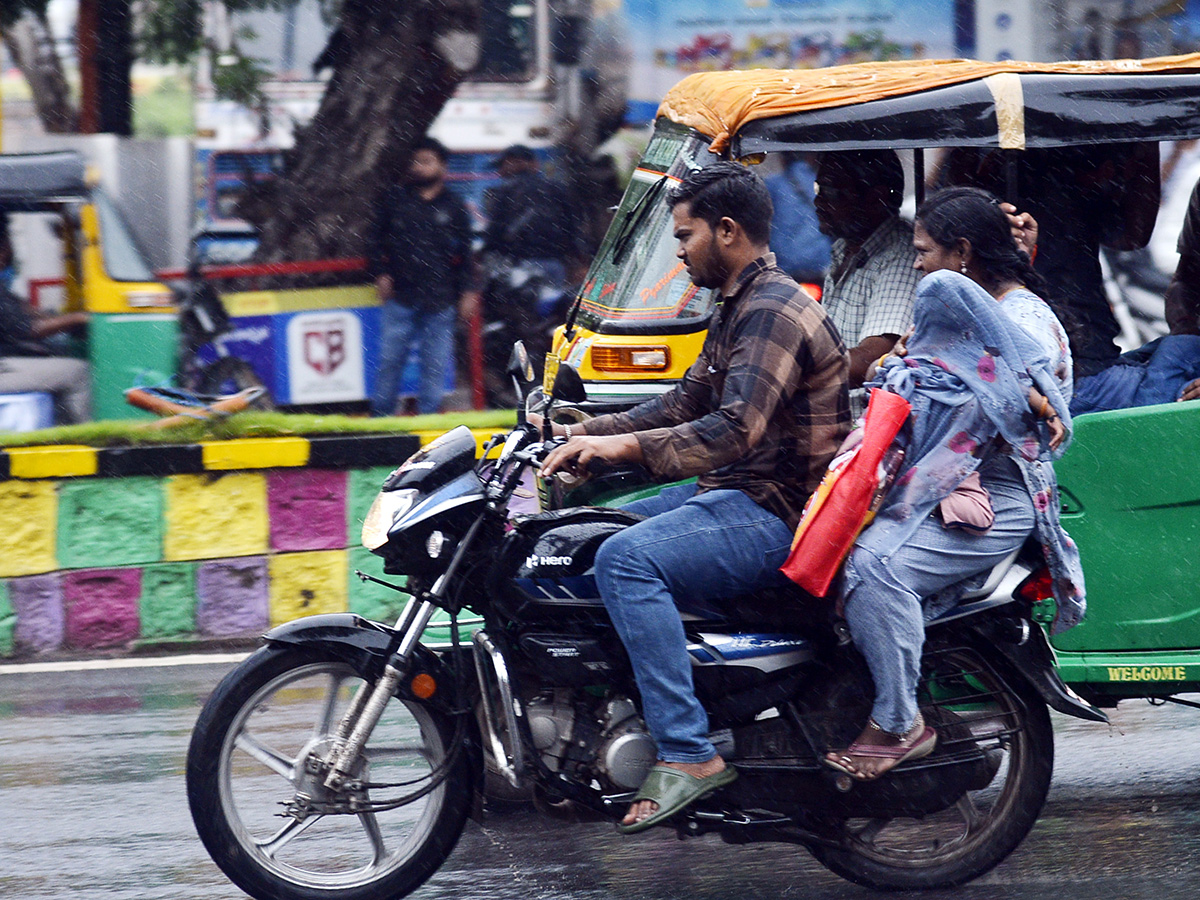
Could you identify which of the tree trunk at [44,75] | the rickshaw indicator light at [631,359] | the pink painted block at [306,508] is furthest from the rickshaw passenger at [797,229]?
the tree trunk at [44,75]

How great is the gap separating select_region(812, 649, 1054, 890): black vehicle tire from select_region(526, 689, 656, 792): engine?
55 centimetres

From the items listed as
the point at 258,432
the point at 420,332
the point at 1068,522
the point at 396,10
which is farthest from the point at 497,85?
the point at 1068,522

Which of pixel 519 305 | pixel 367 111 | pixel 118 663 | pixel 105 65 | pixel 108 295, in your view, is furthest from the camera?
pixel 105 65

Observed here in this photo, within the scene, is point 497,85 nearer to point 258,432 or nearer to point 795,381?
point 258,432

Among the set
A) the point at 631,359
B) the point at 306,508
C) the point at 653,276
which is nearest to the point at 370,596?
the point at 306,508

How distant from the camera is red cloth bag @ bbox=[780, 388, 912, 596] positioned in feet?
11.7

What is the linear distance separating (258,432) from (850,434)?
3981 mm

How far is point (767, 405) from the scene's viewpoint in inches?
142

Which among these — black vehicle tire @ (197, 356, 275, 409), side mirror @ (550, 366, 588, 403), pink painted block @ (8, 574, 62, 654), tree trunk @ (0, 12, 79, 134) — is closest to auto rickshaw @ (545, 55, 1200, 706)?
side mirror @ (550, 366, 588, 403)

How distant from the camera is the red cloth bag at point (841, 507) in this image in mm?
3574

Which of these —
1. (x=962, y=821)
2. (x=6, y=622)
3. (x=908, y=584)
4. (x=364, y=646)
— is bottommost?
(x=6, y=622)

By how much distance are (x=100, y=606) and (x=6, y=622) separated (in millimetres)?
395

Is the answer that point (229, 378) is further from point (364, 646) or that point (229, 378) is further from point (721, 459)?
point (721, 459)

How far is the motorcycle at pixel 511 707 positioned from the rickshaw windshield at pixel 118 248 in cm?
643
